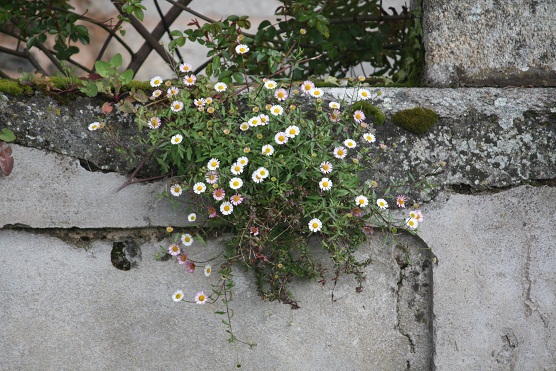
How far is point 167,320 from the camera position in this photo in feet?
6.55

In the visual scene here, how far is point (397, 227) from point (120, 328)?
35.7 inches

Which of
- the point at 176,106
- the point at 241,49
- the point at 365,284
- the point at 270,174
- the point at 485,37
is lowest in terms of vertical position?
the point at 365,284

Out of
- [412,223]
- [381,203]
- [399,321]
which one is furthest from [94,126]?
[399,321]

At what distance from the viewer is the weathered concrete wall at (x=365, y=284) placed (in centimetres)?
196

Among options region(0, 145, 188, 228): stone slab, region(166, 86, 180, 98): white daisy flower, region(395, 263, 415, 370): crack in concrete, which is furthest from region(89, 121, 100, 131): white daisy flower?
region(395, 263, 415, 370): crack in concrete

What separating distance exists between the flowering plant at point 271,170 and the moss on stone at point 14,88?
355 millimetres

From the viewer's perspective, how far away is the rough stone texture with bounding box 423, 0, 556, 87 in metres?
2.05

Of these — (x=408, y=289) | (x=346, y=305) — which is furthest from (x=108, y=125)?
(x=408, y=289)

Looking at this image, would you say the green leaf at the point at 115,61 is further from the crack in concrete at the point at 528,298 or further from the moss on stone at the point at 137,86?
the crack in concrete at the point at 528,298

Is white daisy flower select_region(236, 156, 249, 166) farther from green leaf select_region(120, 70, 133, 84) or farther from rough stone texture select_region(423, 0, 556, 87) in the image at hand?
rough stone texture select_region(423, 0, 556, 87)

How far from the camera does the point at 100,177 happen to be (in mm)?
1948

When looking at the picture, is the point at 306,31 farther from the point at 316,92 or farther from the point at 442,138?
the point at 442,138

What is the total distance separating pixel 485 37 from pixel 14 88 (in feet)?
4.84

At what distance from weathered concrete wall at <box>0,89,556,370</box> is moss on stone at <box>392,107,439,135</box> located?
0.02 meters
